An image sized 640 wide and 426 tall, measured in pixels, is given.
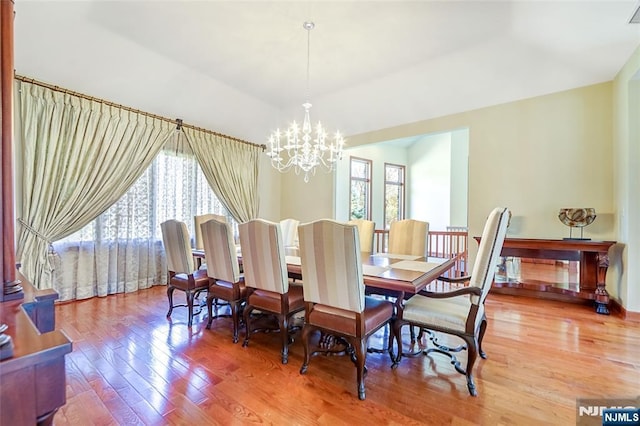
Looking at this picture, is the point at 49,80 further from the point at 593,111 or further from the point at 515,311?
the point at 593,111

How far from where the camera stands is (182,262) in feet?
9.68

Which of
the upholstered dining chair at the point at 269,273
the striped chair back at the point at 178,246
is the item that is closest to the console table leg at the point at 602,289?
the upholstered dining chair at the point at 269,273

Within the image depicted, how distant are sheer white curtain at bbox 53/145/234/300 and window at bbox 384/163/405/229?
539 cm

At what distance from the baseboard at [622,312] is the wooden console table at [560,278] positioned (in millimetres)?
91

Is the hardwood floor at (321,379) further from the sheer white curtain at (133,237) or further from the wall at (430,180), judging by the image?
the wall at (430,180)

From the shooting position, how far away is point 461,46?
343cm

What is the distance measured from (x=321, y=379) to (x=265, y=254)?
1.00 metres

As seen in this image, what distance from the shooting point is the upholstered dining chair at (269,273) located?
2197mm

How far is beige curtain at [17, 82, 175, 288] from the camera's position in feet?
10.2

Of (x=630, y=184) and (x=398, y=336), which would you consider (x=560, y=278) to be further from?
(x=398, y=336)

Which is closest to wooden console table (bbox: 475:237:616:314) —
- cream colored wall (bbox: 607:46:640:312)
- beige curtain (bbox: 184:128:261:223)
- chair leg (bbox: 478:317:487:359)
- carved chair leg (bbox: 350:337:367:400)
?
cream colored wall (bbox: 607:46:640:312)

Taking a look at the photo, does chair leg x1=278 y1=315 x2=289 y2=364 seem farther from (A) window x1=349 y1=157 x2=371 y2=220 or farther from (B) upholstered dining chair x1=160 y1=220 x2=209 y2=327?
(A) window x1=349 y1=157 x2=371 y2=220

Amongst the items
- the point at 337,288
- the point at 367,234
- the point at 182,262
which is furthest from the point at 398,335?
the point at 182,262

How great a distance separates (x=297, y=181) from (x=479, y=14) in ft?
14.2
